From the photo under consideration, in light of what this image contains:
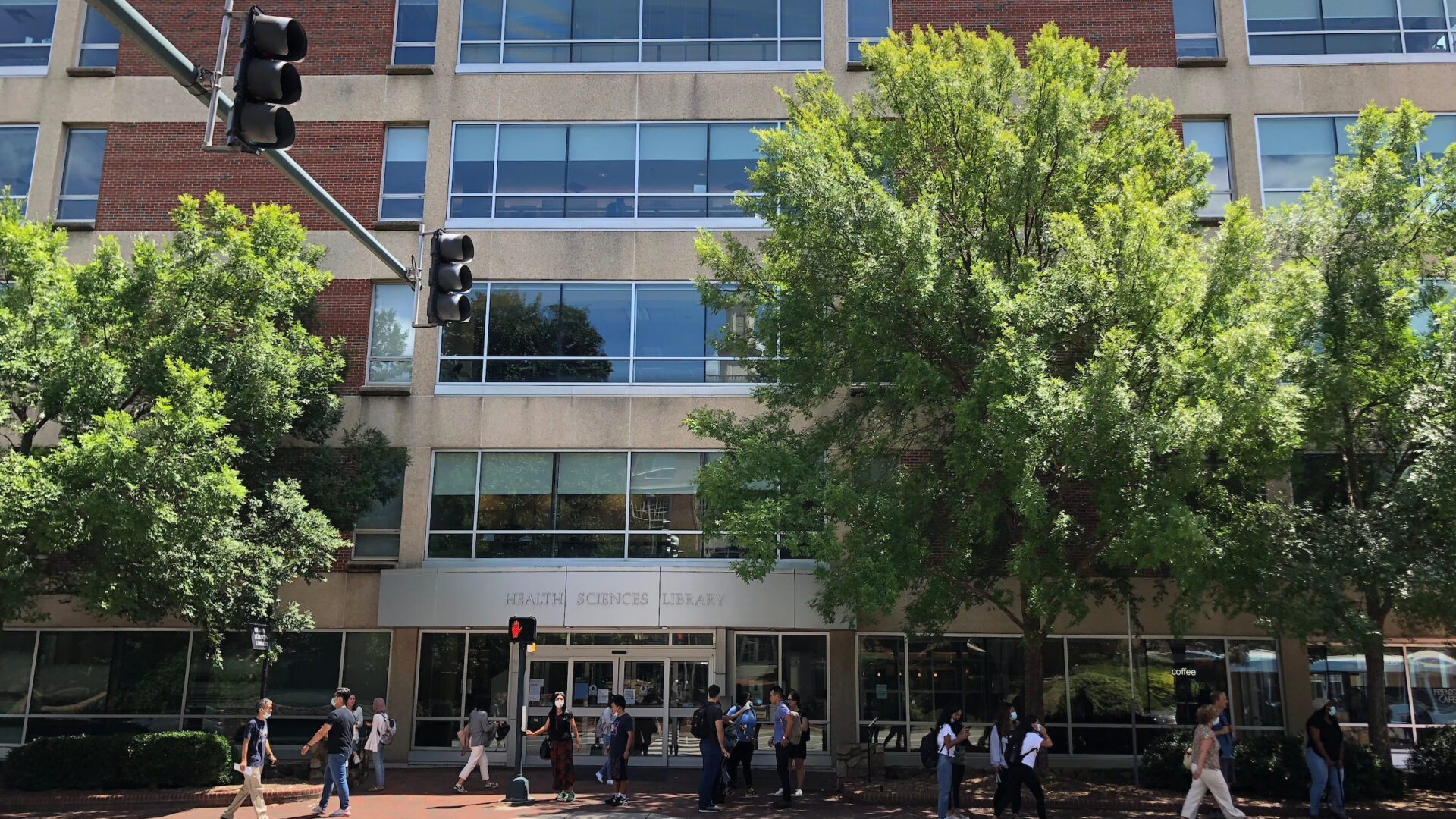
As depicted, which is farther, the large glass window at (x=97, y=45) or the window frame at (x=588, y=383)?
the large glass window at (x=97, y=45)

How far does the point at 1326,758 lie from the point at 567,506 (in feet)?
44.2

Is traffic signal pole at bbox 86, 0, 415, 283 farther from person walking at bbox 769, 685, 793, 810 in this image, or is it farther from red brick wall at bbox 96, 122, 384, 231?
red brick wall at bbox 96, 122, 384, 231

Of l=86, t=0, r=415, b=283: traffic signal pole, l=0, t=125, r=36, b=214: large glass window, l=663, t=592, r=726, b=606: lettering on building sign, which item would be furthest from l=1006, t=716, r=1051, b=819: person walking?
l=0, t=125, r=36, b=214: large glass window

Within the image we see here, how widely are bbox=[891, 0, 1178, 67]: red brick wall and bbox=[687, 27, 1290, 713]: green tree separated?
564cm

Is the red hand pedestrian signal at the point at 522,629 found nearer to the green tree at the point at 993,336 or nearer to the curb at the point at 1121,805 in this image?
the green tree at the point at 993,336

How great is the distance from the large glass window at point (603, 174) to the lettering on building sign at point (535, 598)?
7.59m

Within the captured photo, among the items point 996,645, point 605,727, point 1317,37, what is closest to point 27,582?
point 605,727

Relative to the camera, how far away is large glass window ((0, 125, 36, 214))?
903 inches

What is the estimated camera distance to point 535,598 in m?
20.3

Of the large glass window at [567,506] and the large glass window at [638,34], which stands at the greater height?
the large glass window at [638,34]

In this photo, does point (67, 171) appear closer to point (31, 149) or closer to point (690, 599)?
point (31, 149)

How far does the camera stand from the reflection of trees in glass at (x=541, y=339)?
71.5ft

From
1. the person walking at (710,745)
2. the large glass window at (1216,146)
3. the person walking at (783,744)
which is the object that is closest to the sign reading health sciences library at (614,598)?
the person walking at (783,744)

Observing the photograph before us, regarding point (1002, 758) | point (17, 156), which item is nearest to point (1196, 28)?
point (1002, 758)
